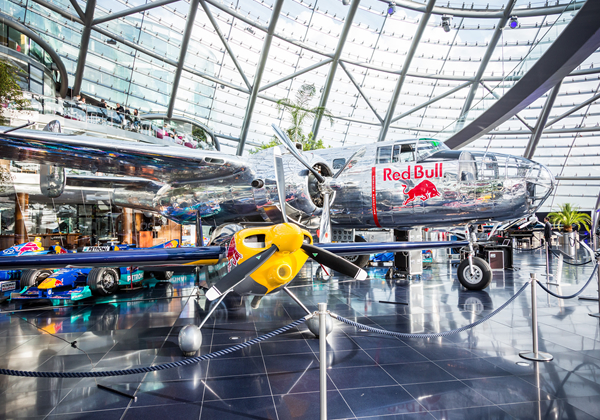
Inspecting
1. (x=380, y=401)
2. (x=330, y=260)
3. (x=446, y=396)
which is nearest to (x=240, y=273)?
(x=330, y=260)

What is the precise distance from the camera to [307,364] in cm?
450

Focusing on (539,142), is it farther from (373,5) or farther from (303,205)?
(303,205)

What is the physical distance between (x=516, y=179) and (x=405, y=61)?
21.2 metres

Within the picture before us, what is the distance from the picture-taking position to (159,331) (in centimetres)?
600

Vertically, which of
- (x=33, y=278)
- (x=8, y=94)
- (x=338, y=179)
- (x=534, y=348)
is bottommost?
(x=534, y=348)

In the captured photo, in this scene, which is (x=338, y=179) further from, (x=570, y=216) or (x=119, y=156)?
(x=570, y=216)

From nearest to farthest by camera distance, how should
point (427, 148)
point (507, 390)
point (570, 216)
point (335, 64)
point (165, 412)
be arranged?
point (165, 412) → point (507, 390) → point (427, 148) → point (335, 64) → point (570, 216)

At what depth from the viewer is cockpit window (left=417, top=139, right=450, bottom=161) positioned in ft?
26.2

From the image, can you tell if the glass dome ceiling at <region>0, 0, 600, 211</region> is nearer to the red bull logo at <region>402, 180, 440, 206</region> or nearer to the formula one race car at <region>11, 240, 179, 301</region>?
the red bull logo at <region>402, 180, 440, 206</region>

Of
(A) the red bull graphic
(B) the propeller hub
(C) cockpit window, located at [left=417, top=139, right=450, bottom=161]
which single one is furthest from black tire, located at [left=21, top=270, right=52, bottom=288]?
(C) cockpit window, located at [left=417, top=139, right=450, bottom=161]

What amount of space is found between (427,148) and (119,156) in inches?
272

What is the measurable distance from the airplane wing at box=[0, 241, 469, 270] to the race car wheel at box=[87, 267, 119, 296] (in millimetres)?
4240

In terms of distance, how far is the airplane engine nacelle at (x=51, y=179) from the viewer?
9180 millimetres

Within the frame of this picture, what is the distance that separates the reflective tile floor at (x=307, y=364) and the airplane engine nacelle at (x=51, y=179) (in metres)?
3.25
